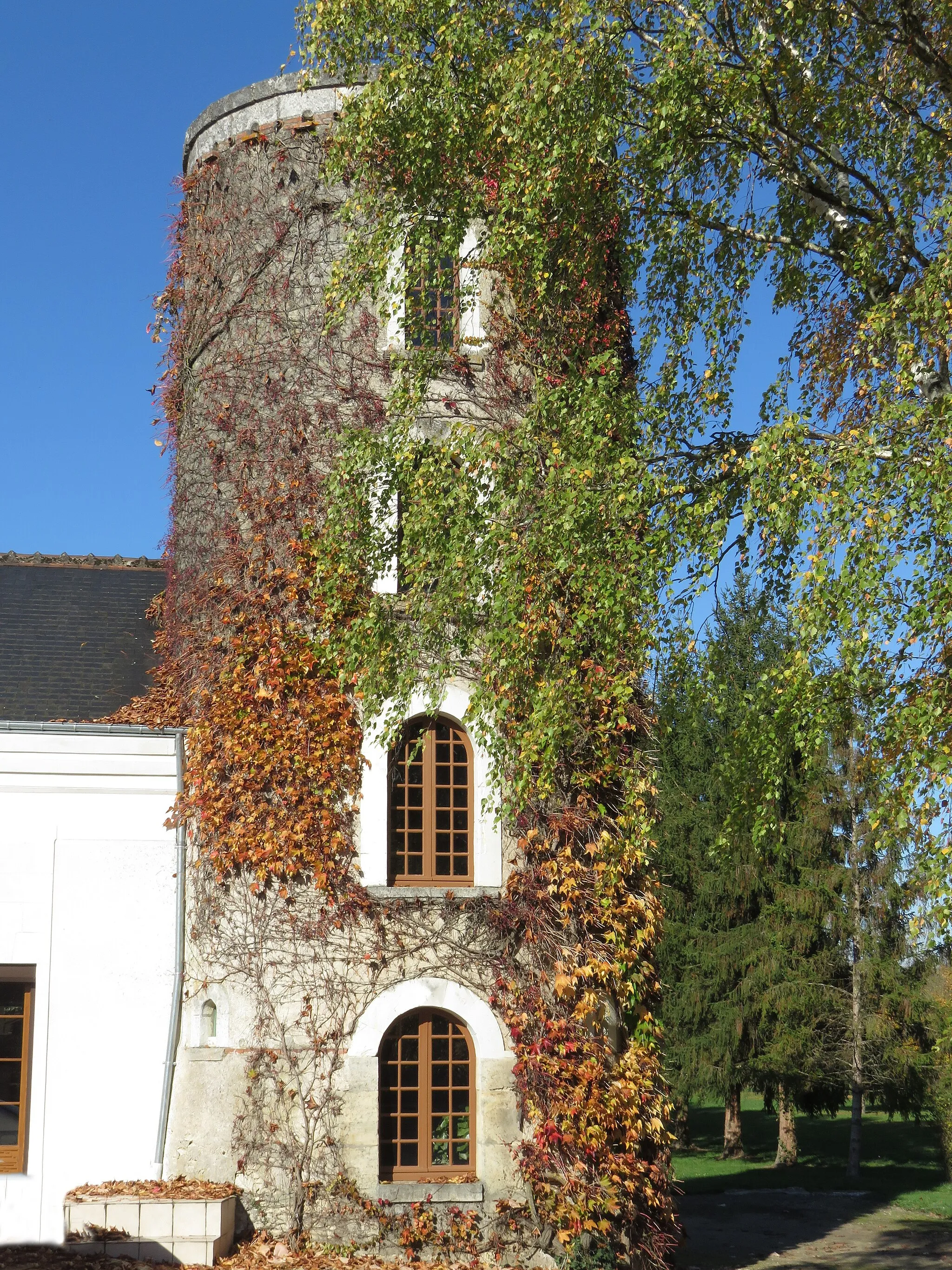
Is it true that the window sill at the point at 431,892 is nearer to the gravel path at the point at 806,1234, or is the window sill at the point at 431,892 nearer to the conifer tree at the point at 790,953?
the gravel path at the point at 806,1234

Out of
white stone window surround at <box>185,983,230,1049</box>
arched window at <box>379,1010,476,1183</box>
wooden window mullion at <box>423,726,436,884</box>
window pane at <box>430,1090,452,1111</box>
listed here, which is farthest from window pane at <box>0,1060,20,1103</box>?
wooden window mullion at <box>423,726,436,884</box>

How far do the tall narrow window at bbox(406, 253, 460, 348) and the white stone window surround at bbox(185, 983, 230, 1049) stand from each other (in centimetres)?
644

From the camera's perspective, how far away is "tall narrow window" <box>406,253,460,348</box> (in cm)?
1091

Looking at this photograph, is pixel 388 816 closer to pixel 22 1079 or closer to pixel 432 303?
pixel 22 1079

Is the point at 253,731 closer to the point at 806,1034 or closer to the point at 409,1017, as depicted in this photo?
the point at 409,1017

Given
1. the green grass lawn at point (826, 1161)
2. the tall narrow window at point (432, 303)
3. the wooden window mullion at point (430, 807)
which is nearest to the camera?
the tall narrow window at point (432, 303)

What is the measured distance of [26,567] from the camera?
15930mm

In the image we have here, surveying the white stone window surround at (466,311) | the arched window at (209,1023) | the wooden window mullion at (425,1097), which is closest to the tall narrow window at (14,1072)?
the arched window at (209,1023)

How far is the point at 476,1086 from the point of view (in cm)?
1149

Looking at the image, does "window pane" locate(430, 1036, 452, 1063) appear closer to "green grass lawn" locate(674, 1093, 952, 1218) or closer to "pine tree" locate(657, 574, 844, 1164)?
"green grass lawn" locate(674, 1093, 952, 1218)

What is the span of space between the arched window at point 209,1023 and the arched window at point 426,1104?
5.48ft

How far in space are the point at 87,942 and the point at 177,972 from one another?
40.0 inches

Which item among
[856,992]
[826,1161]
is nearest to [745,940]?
[856,992]

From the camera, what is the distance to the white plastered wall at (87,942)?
11898 mm
